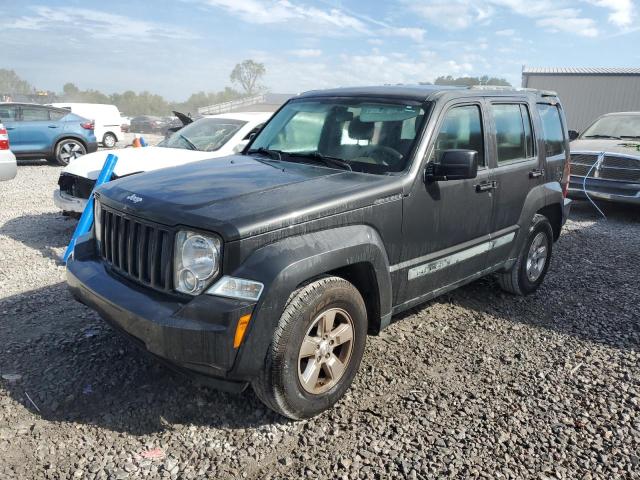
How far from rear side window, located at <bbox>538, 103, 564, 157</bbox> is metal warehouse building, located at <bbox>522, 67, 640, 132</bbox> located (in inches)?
920

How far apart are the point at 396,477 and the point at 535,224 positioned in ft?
10.2

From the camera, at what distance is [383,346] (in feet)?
13.0

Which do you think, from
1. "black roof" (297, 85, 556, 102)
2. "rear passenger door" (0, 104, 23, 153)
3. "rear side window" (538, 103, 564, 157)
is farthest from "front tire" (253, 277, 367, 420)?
"rear passenger door" (0, 104, 23, 153)

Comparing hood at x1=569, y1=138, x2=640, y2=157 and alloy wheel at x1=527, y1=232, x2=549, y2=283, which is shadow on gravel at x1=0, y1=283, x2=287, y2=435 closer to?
alloy wheel at x1=527, y1=232, x2=549, y2=283

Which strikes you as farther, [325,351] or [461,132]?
[461,132]

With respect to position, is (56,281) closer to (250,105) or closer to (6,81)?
(250,105)

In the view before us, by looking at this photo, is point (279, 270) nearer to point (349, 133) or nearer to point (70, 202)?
point (349, 133)

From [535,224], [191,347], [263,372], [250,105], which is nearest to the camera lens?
[191,347]

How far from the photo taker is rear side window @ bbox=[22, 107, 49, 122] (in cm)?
1338

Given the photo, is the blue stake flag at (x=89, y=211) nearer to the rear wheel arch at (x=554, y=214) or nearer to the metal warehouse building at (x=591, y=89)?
the rear wheel arch at (x=554, y=214)

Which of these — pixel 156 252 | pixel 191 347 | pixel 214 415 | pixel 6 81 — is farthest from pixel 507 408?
pixel 6 81

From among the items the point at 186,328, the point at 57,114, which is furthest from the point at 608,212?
the point at 57,114

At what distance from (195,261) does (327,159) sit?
1.42 m

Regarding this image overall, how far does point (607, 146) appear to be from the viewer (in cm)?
929
